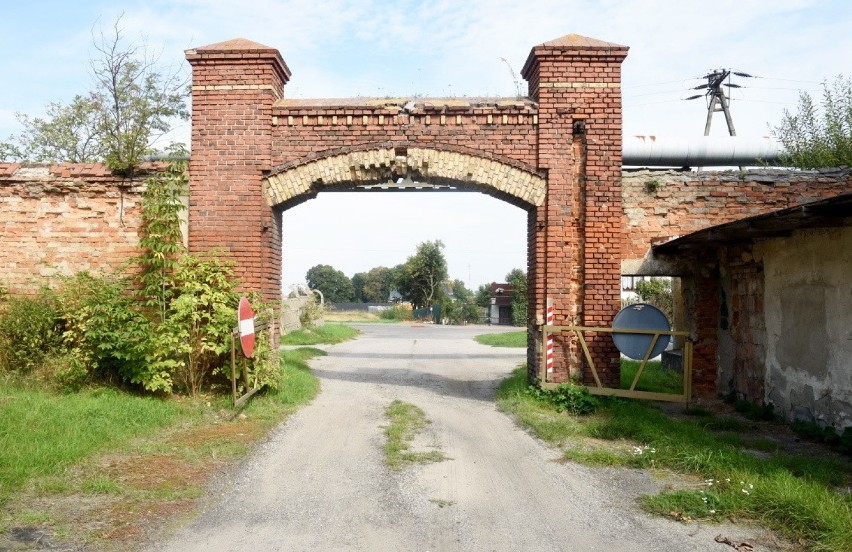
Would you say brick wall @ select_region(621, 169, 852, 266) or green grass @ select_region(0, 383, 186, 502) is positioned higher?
brick wall @ select_region(621, 169, 852, 266)

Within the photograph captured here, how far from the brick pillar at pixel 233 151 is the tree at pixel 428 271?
4429 centimetres

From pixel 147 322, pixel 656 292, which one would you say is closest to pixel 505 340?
pixel 656 292

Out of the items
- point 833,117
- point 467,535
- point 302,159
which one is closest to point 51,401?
point 302,159

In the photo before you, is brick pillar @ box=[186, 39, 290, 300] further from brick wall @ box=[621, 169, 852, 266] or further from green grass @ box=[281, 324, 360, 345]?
green grass @ box=[281, 324, 360, 345]

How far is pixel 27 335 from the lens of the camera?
346 inches

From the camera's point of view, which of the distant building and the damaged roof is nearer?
the damaged roof

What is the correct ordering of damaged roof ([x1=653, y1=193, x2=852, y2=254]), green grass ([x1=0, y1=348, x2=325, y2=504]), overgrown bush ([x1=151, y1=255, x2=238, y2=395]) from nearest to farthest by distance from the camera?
green grass ([x1=0, y1=348, x2=325, y2=504])
damaged roof ([x1=653, y1=193, x2=852, y2=254])
overgrown bush ([x1=151, y1=255, x2=238, y2=395])

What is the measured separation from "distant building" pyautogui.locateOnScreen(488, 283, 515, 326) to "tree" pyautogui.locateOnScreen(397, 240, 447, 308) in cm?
487

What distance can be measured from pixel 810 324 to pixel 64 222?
10.4 metres

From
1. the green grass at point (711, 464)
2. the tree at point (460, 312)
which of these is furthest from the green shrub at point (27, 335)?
the tree at point (460, 312)

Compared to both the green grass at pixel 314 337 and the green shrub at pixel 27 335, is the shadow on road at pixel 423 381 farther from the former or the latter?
the green grass at pixel 314 337

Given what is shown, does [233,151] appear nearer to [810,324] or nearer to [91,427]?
[91,427]

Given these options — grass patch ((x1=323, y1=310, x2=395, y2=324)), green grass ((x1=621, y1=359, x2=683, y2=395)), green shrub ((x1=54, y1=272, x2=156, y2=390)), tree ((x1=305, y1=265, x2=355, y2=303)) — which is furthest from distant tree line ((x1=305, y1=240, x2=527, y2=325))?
tree ((x1=305, y1=265, x2=355, y2=303))

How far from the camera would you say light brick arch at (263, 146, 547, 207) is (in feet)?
30.8
